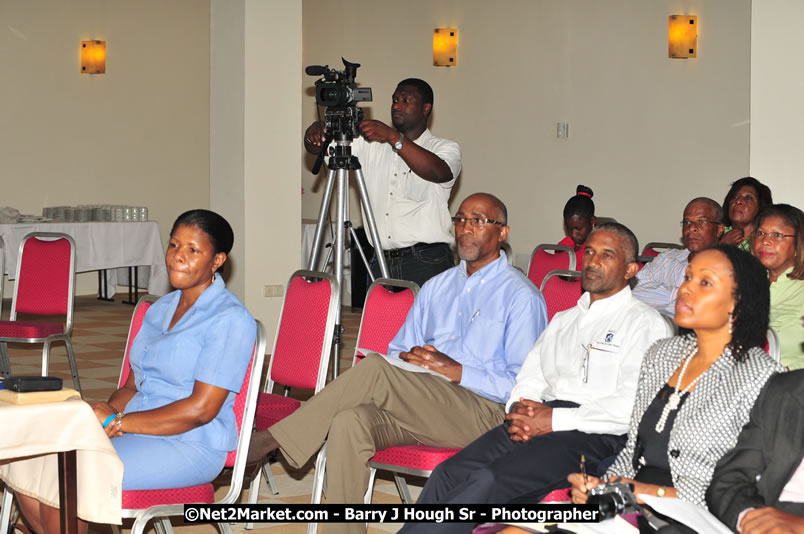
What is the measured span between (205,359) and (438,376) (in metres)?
0.83

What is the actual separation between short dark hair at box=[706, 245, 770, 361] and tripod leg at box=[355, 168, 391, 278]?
2.21 meters

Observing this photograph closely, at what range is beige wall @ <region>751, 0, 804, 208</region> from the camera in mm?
4270

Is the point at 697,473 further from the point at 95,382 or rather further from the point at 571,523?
the point at 95,382

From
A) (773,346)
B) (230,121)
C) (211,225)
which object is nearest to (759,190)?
(773,346)

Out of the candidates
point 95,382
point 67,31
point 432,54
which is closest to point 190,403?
point 95,382

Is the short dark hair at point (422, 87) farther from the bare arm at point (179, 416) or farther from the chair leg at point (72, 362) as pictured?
the chair leg at point (72, 362)

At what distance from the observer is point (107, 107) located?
10539mm

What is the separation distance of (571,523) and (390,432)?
3.51ft

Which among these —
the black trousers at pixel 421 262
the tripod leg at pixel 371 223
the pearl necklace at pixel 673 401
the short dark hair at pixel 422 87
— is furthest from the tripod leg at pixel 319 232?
the pearl necklace at pixel 673 401

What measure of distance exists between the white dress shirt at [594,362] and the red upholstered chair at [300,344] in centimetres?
77

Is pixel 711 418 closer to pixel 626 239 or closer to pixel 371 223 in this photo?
pixel 626 239

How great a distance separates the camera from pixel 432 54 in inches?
390

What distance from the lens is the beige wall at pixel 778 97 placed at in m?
4.27

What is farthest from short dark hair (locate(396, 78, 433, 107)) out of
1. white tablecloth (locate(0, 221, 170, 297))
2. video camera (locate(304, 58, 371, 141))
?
white tablecloth (locate(0, 221, 170, 297))
